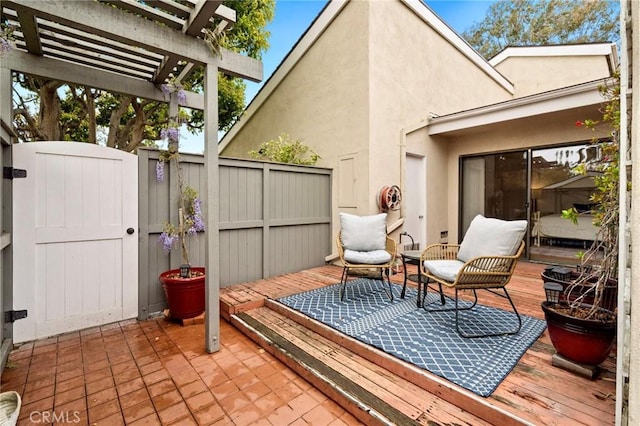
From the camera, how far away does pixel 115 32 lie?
1.93 metres

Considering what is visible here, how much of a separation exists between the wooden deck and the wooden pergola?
91cm

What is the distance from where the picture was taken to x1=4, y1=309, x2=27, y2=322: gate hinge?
245cm

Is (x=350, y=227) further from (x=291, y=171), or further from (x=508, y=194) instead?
(x=508, y=194)

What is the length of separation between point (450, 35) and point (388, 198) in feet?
14.0

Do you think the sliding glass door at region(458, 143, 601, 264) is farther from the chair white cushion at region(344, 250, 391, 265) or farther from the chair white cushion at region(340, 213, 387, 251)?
the chair white cushion at region(344, 250, 391, 265)

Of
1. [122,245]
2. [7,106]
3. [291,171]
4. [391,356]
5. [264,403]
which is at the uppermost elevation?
[7,106]

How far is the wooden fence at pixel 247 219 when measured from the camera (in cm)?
312

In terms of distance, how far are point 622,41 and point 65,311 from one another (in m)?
4.41

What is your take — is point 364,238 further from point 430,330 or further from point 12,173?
point 12,173

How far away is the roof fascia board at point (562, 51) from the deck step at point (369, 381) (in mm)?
9401

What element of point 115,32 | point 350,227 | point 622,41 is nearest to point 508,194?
point 350,227

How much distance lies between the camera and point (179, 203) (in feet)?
10.8

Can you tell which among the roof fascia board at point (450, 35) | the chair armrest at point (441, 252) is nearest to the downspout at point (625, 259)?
the chair armrest at point (441, 252)

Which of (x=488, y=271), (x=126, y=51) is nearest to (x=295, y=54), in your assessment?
(x=126, y=51)
